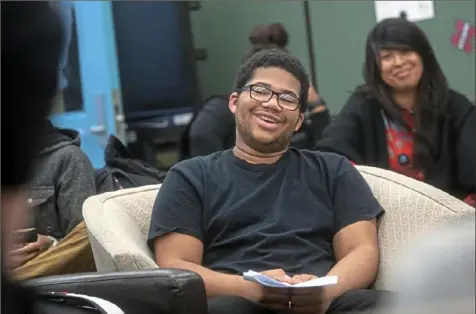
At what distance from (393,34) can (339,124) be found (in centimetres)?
31

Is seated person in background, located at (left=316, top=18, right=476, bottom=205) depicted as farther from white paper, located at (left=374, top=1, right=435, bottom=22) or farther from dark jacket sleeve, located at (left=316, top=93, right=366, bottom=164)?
white paper, located at (left=374, top=1, right=435, bottom=22)

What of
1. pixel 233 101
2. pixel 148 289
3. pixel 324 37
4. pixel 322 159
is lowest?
pixel 148 289

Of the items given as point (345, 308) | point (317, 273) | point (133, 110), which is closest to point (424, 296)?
point (345, 308)

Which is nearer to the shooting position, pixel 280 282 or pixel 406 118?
pixel 280 282

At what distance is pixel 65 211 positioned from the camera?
1.80m

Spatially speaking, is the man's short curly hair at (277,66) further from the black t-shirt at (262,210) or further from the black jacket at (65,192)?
the black jacket at (65,192)

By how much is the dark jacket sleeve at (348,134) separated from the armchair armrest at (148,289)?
3.16ft

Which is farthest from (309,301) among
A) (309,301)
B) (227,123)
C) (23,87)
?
(23,87)

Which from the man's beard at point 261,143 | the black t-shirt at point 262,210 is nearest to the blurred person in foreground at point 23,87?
the black t-shirt at point 262,210

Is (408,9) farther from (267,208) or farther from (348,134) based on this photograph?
(267,208)

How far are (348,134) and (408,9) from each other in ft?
3.27

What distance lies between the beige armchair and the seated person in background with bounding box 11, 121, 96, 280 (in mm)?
157

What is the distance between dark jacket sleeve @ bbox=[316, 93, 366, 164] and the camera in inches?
78.3

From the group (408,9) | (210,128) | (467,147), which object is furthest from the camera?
(408,9)
